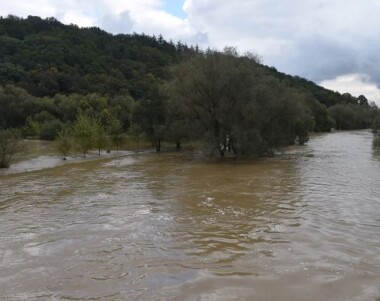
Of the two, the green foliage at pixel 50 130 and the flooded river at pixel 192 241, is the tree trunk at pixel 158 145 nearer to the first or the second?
the green foliage at pixel 50 130

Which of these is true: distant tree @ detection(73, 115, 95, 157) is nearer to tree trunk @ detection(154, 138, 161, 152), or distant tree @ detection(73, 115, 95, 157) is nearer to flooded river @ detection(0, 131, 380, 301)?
tree trunk @ detection(154, 138, 161, 152)

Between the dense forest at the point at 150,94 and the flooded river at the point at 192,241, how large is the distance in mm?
14373

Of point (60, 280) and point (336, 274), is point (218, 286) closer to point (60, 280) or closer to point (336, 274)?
point (336, 274)

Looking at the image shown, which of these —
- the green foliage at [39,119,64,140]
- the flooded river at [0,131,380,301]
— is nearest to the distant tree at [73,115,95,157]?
the flooded river at [0,131,380,301]

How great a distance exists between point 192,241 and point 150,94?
1418 inches

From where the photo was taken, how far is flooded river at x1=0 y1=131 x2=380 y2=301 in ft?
23.9

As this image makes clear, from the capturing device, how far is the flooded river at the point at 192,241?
7.28 m

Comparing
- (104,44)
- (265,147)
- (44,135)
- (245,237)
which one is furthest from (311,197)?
(104,44)

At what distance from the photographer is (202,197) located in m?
16.7

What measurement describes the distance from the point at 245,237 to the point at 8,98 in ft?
261

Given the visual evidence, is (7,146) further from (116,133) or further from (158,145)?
(158,145)

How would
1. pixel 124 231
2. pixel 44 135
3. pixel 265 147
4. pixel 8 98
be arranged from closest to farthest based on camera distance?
pixel 124 231 < pixel 265 147 < pixel 44 135 < pixel 8 98

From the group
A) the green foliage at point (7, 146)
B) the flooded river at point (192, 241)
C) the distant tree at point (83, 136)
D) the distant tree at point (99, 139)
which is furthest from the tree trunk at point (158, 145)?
the flooded river at point (192, 241)

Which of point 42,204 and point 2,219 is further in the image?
point 42,204
